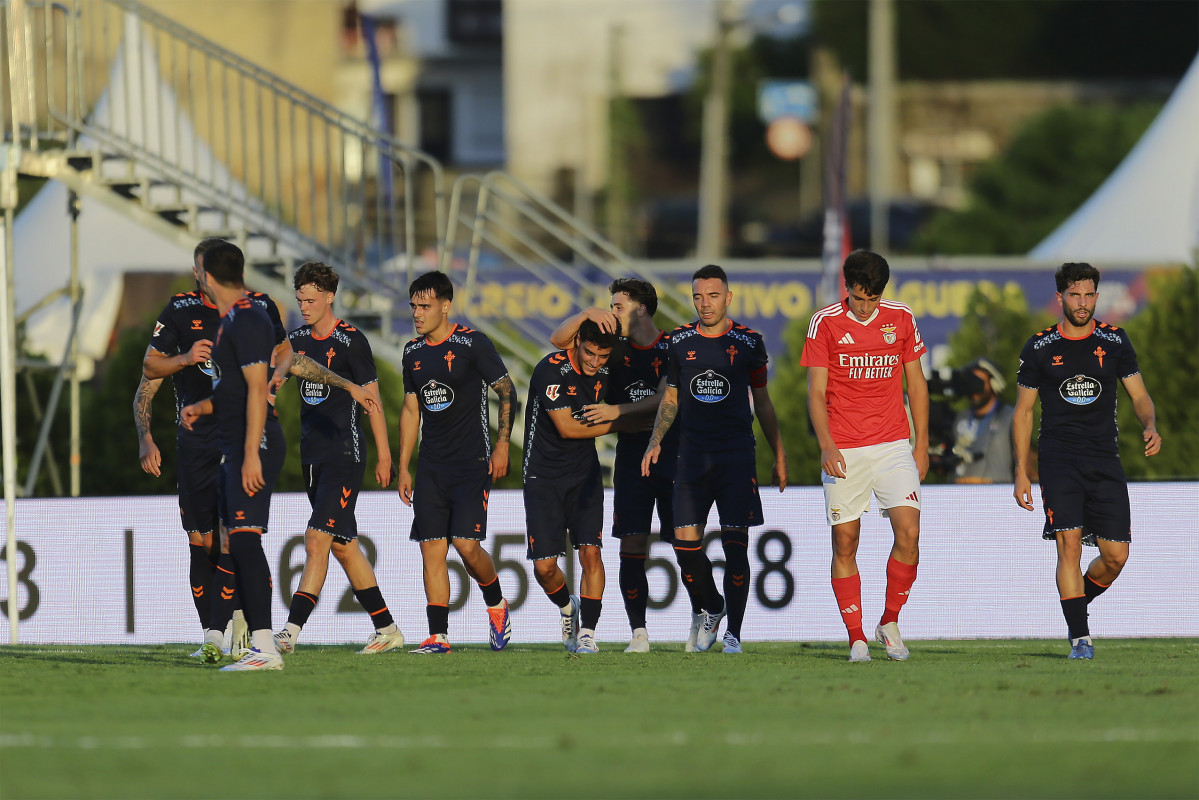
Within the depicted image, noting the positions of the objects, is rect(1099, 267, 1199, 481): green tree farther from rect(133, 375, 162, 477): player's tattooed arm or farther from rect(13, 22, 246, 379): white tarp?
rect(133, 375, 162, 477): player's tattooed arm

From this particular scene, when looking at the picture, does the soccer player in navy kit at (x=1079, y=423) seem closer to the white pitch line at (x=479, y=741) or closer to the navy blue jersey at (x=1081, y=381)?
the navy blue jersey at (x=1081, y=381)

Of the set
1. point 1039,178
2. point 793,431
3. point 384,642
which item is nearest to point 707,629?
point 384,642

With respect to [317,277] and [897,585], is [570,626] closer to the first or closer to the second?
[897,585]

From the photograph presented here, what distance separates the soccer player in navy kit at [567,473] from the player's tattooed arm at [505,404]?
10 centimetres

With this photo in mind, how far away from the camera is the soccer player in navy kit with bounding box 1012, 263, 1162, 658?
9.39 m

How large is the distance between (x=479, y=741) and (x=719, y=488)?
12.1 ft

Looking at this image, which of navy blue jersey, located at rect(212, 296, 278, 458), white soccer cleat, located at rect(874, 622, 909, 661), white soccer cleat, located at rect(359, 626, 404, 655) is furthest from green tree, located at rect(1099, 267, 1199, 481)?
navy blue jersey, located at rect(212, 296, 278, 458)

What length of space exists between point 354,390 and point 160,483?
7500 millimetres

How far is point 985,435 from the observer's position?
13500 mm

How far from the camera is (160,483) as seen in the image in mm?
16625

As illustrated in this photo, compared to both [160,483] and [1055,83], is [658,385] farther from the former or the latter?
[1055,83]

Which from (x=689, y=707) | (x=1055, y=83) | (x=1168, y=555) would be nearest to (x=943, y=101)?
(x=1055, y=83)

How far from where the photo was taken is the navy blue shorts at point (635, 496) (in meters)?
10.2

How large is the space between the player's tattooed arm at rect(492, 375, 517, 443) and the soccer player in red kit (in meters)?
1.76
